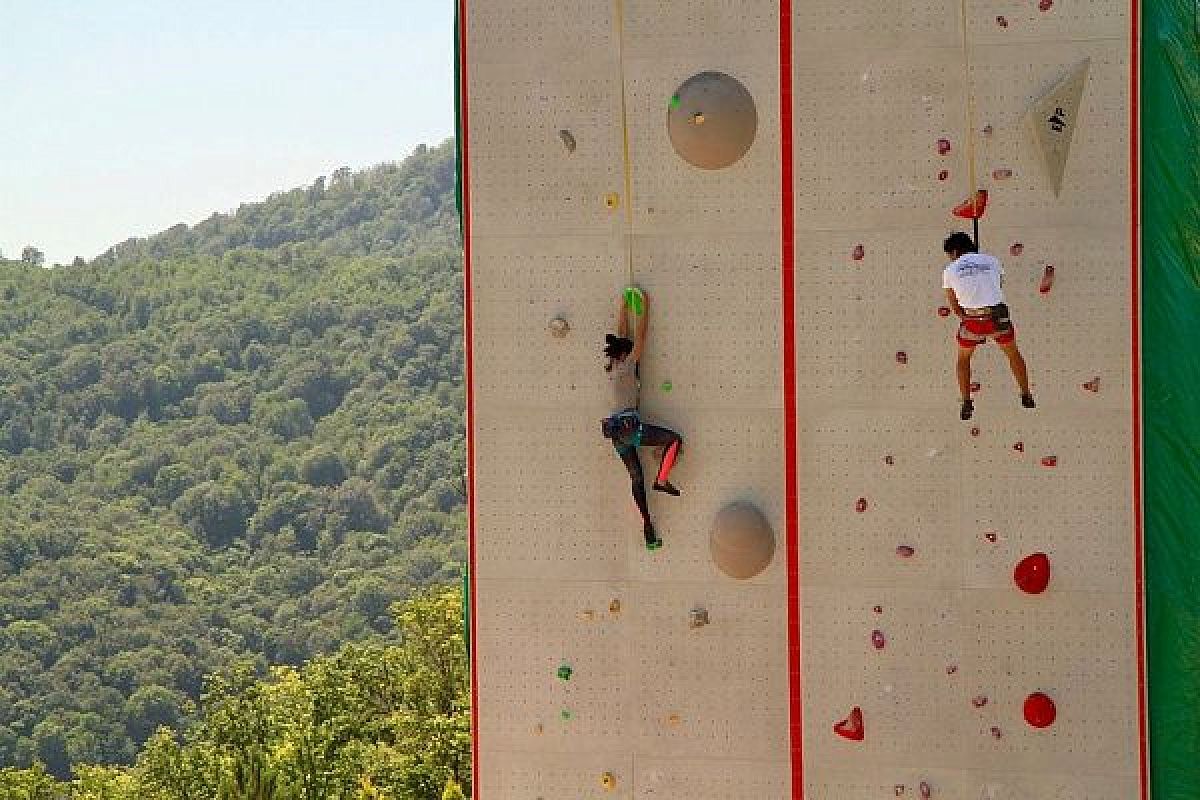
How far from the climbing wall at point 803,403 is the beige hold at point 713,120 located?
0.01 metres

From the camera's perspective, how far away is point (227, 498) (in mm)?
36375

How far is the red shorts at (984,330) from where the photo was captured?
208 inches

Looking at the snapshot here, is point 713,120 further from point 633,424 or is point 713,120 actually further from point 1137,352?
point 1137,352

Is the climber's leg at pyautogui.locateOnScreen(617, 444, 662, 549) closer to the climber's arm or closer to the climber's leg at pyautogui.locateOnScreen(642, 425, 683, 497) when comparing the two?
the climber's leg at pyautogui.locateOnScreen(642, 425, 683, 497)

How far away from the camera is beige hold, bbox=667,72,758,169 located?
18.8 feet

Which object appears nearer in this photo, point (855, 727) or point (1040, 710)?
point (1040, 710)

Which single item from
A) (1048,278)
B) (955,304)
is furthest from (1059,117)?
(955,304)

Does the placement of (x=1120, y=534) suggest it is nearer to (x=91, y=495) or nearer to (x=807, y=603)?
(x=807, y=603)

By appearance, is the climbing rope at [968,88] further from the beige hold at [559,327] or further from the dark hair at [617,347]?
the beige hold at [559,327]

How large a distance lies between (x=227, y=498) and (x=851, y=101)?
106 feet

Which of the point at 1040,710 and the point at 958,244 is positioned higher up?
the point at 958,244

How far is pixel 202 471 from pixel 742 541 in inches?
1319

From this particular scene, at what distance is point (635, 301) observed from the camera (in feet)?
19.3

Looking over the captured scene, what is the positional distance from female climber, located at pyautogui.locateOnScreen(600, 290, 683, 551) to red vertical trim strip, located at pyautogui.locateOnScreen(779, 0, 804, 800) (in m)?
0.44
